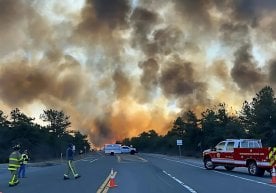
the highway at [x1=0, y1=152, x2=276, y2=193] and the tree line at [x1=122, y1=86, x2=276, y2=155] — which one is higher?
the tree line at [x1=122, y1=86, x2=276, y2=155]

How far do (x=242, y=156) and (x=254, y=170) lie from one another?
2086mm

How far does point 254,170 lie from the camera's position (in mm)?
31234

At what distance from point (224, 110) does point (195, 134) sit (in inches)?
387

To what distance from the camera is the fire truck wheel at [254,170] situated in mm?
30750

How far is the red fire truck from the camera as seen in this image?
3072 cm

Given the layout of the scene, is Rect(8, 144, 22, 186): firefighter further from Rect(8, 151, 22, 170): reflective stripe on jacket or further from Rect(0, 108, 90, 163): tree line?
Rect(0, 108, 90, 163): tree line

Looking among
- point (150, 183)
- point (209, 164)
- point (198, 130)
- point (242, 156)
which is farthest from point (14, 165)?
point (198, 130)

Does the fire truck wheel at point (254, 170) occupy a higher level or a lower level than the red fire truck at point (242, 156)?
lower

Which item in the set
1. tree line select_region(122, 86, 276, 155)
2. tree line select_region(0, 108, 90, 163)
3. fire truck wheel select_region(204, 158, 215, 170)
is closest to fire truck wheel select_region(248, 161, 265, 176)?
fire truck wheel select_region(204, 158, 215, 170)

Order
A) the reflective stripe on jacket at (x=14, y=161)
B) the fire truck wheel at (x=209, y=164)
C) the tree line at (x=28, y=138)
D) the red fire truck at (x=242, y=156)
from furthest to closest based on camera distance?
1. the tree line at (x=28, y=138)
2. the fire truck wheel at (x=209, y=164)
3. the red fire truck at (x=242, y=156)
4. the reflective stripe on jacket at (x=14, y=161)

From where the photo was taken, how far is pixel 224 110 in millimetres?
89500

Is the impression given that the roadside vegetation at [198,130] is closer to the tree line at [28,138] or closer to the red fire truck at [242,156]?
the tree line at [28,138]

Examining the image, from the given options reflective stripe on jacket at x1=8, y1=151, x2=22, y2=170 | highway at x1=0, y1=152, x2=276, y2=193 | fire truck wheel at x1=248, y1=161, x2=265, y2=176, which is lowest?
highway at x1=0, y1=152, x2=276, y2=193

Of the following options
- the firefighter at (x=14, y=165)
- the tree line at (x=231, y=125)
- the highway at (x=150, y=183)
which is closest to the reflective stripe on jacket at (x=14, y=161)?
the firefighter at (x=14, y=165)
